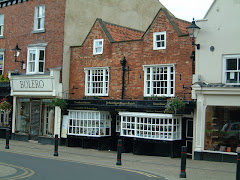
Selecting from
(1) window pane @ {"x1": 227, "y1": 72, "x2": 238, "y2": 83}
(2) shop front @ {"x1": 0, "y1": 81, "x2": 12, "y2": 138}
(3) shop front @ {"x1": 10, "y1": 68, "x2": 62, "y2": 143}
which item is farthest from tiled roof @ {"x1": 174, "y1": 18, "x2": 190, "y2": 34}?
(2) shop front @ {"x1": 0, "y1": 81, "x2": 12, "y2": 138}

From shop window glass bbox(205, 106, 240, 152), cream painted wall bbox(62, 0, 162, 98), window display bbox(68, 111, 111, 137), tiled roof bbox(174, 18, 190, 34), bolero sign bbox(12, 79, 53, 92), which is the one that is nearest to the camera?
shop window glass bbox(205, 106, 240, 152)

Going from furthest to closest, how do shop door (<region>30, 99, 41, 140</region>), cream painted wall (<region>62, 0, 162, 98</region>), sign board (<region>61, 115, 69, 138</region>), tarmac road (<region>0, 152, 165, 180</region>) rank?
shop door (<region>30, 99, 41, 140</region>) → cream painted wall (<region>62, 0, 162, 98</region>) → sign board (<region>61, 115, 69, 138</region>) → tarmac road (<region>0, 152, 165, 180</region>)

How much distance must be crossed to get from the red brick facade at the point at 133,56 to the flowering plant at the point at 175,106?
127 centimetres

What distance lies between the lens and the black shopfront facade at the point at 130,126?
64.7 ft

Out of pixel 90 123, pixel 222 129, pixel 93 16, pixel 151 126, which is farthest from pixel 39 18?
pixel 222 129

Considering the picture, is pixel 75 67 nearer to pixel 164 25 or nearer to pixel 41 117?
pixel 41 117

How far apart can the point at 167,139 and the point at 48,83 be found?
8866 mm

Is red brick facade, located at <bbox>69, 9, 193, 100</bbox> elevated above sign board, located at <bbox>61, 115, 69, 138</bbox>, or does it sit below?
above

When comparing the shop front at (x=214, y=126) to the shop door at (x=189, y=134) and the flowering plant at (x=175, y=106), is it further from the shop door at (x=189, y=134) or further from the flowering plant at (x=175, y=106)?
the shop door at (x=189, y=134)

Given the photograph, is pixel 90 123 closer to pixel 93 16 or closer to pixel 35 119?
pixel 35 119

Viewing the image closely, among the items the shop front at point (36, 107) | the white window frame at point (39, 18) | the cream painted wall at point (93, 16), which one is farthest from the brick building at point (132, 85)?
the white window frame at point (39, 18)

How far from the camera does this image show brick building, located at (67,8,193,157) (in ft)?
65.5

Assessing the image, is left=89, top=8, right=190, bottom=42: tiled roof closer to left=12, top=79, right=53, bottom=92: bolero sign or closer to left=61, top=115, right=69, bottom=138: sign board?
left=12, top=79, right=53, bottom=92: bolero sign

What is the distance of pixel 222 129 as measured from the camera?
18.7 m
